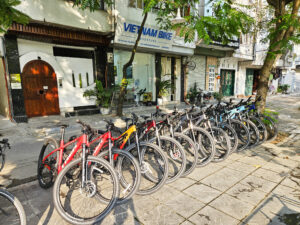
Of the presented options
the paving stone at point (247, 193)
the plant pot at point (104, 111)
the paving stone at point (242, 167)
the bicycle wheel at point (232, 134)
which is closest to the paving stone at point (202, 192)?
the paving stone at point (247, 193)

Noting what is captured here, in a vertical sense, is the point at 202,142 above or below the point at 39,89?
below

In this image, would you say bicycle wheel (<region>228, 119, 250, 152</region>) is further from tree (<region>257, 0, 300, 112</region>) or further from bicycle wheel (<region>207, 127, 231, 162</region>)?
tree (<region>257, 0, 300, 112</region>)

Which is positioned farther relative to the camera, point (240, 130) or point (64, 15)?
point (64, 15)

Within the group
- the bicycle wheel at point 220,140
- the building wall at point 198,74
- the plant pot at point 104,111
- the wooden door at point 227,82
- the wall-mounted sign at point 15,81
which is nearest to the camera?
the bicycle wheel at point 220,140

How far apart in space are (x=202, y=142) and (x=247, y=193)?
1.52 meters

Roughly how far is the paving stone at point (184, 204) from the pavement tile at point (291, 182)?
1682 millimetres

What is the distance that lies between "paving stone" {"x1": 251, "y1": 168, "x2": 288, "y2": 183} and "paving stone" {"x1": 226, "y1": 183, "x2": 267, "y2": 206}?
0.57 metres

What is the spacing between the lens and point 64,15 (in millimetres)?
7379

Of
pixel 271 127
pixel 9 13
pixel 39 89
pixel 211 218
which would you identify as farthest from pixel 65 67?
pixel 211 218

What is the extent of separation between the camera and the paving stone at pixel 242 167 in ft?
12.7

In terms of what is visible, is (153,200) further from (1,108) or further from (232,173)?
(1,108)

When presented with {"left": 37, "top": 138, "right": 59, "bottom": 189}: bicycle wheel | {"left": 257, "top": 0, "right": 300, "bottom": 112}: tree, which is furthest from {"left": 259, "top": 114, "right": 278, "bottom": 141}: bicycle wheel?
{"left": 37, "top": 138, "right": 59, "bottom": 189}: bicycle wheel

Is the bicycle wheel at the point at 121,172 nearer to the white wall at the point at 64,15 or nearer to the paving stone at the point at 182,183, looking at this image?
the paving stone at the point at 182,183

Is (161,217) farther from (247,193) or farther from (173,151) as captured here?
(247,193)
